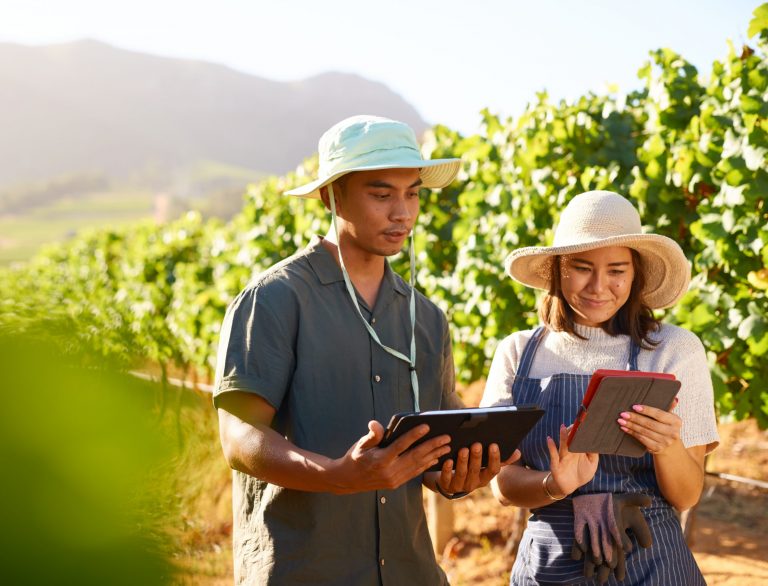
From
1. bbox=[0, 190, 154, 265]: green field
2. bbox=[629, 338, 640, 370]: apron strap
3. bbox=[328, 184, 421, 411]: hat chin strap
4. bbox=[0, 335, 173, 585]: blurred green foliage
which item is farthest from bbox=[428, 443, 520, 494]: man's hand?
bbox=[0, 190, 154, 265]: green field

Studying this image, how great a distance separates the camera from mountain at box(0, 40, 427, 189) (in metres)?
103

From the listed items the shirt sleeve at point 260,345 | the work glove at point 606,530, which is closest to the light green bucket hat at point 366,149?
the shirt sleeve at point 260,345

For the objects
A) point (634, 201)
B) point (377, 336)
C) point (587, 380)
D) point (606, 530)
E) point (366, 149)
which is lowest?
point (606, 530)

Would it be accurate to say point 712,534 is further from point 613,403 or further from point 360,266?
point 360,266

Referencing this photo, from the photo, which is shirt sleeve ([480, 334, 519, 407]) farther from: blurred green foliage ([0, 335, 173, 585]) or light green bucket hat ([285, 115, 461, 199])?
blurred green foliage ([0, 335, 173, 585])

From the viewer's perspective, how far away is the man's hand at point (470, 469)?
2.01 metres

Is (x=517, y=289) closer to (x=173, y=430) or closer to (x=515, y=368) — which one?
(x=515, y=368)

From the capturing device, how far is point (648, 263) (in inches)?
100

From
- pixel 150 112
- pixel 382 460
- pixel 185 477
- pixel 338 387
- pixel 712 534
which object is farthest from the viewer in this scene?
pixel 150 112

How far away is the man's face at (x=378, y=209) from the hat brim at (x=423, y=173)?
3cm

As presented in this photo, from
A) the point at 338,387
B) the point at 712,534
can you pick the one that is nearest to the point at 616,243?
the point at 338,387

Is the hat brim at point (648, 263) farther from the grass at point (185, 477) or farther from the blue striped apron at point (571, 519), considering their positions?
the grass at point (185, 477)

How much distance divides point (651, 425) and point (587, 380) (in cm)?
30

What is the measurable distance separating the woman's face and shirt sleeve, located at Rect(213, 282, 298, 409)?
83 cm
